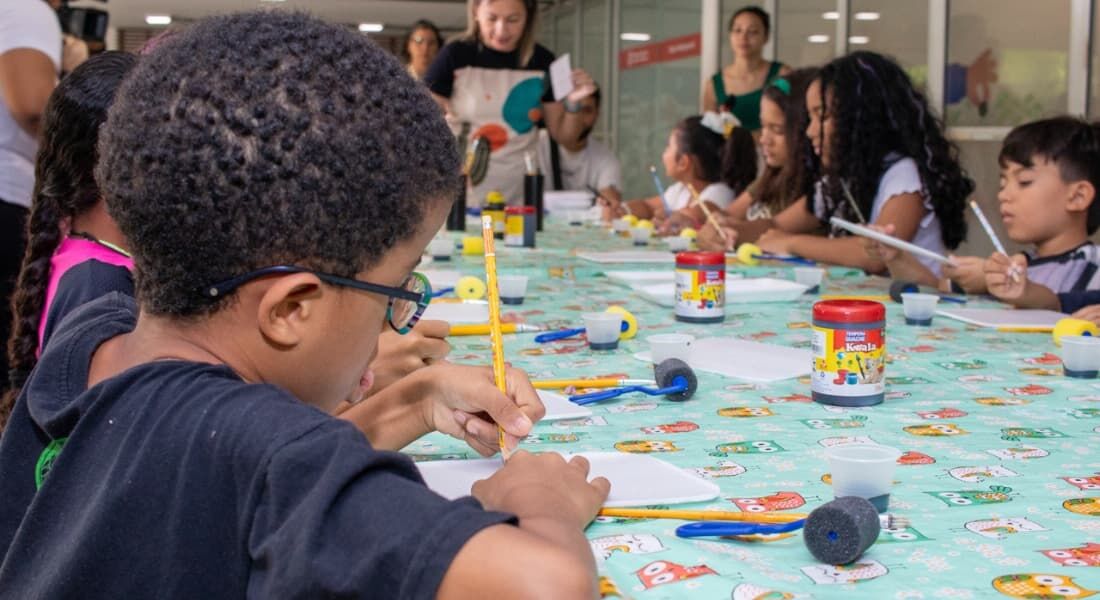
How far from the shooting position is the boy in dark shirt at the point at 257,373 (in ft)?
2.22

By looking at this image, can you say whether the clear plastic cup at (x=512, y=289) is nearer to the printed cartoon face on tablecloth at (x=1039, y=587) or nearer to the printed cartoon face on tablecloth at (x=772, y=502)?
the printed cartoon face on tablecloth at (x=772, y=502)

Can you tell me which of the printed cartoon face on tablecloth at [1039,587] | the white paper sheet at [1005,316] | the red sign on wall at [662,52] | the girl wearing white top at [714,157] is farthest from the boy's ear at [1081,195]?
the red sign on wall at [662,52]

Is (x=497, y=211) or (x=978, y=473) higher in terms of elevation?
(x=497, y=211)

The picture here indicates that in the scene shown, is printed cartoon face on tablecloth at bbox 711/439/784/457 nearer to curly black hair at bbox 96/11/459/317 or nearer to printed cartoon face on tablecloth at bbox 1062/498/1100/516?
printed cartoon face on tablecloth at bbox 1062/498/1100/516

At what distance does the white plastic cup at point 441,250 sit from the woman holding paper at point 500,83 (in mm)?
1745

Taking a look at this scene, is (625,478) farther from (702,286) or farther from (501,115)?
(501,115)

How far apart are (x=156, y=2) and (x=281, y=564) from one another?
527 inches

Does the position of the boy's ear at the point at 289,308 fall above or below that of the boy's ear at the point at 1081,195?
below

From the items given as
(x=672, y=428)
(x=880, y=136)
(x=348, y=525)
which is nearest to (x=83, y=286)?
(x=672, y=428)

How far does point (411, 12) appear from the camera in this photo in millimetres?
13516

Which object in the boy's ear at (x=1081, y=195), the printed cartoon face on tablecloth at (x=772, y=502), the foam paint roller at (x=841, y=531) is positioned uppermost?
the boy's ear at (x=1081, y=195)

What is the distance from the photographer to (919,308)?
2146 millimetres

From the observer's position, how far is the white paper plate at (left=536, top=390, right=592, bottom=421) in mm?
1419

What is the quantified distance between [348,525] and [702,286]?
1515 millimetres
